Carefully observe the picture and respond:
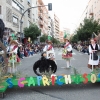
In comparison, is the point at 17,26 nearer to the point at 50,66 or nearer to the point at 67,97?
the point at 50,66

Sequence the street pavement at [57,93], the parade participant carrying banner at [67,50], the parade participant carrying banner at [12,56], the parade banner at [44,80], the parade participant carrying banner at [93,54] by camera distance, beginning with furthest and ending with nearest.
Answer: the parade participant carrying banner at [67,50]
the parade participant carrying banner at [12,56]
the parade participant carrying banner at [93,54]
the parade banner at [44,80]
the street pavement at [57,93]

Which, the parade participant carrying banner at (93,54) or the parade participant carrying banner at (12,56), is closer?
the parade participant carrying banner at (93,54)

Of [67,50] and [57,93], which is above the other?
[67,50]

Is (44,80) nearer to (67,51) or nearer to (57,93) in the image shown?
(57,93)

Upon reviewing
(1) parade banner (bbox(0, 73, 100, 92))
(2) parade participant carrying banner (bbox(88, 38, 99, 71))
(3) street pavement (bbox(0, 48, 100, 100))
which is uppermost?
(2) parade participant carrying banner (bbox(88, 38, 99, 71))

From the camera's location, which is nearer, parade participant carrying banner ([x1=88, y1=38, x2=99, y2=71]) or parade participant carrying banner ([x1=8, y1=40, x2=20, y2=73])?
parade participant carrying banner ([x1=88, y1=38, x2=99, y2=71])

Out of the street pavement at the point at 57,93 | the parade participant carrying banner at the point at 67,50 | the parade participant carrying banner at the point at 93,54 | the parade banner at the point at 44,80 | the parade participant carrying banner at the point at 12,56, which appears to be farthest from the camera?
the parade participant carrying banner at the point at 67,50

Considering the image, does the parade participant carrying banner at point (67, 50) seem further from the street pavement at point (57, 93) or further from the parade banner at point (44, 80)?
the parade banner at point (44, 80)

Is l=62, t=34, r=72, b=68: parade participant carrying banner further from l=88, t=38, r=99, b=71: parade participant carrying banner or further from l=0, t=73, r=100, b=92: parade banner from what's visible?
l=0, t=73, r=100, b=92: parade banner

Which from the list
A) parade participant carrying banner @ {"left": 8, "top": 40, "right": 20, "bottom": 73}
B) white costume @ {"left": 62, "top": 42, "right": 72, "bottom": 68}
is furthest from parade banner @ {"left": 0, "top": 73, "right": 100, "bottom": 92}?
white costume @ {"left": 62, "top": 42, "right": 72, "bottom": 68}

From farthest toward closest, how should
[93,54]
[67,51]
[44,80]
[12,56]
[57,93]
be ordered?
[67,51] < [12,56] < [93,54] < [44,80] < [57,93]

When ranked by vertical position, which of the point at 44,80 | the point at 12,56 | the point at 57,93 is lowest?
the point at 57,93

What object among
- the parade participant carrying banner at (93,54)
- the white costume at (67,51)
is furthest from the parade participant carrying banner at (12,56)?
the parade participant carrying banner at (93,54)

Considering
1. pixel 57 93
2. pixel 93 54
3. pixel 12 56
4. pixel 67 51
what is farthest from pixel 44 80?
pixel 67 51
